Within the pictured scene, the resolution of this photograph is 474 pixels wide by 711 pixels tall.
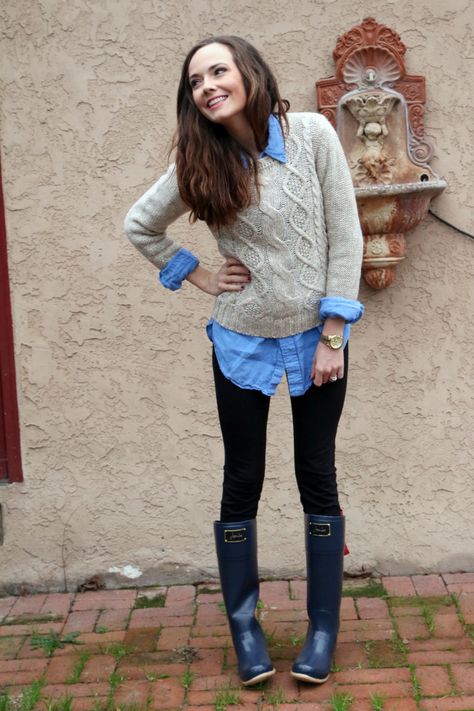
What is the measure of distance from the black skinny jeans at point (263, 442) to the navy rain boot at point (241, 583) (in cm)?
4

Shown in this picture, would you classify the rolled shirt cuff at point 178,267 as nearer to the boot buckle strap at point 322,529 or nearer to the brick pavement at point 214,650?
the boot buckle strap at point 322,529

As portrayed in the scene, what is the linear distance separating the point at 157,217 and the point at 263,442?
77cm

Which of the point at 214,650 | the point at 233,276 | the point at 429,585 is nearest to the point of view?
the point at 233,276

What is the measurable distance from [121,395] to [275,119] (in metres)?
1.48

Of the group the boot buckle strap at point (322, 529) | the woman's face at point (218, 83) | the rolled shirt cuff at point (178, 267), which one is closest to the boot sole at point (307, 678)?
the boot buckle strap at point (322, 529)

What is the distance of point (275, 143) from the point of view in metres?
2.75

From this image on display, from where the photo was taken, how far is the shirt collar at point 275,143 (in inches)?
108

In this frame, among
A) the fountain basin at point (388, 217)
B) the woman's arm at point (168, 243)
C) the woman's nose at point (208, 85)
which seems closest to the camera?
the woman's nose at point (208, 85)

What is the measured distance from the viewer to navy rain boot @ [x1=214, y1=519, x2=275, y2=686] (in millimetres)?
2970

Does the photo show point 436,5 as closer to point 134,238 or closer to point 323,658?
point 134,238

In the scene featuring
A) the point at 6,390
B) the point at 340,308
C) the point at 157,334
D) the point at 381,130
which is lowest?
the point at 6,390

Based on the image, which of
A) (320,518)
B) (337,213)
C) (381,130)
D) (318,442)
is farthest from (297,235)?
(381,130)

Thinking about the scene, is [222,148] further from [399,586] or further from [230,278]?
[399,586]

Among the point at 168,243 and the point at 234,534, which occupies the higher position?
the point at 168,243
